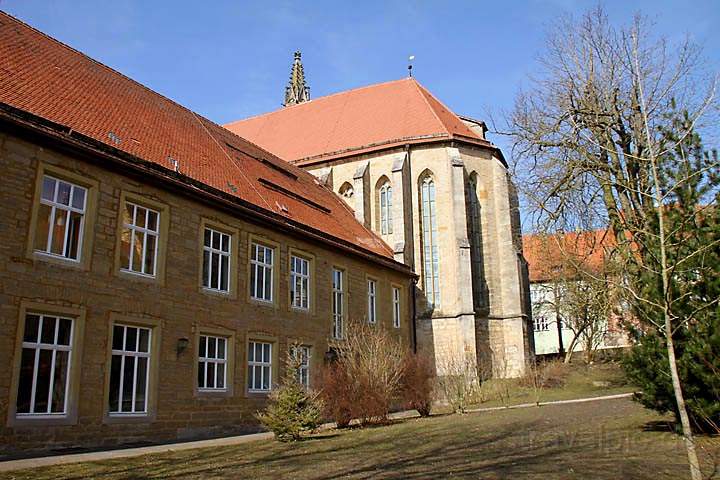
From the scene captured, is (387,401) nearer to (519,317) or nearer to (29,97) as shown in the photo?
(29,97)

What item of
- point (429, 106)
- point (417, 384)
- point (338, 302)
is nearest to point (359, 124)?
point (429, 106)

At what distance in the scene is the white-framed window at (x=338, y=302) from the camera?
2048 centimetres

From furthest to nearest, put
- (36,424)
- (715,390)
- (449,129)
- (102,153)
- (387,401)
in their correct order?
(449,129)
(387,401)
(102,153)
(36,424)
(715,390)

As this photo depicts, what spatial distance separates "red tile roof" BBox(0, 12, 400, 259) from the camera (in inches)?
547

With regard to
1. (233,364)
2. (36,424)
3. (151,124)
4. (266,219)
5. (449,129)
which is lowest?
(36,424)

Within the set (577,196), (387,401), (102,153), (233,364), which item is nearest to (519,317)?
(577,196)

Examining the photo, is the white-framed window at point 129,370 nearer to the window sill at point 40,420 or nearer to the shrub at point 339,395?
the window sill at point 40,420

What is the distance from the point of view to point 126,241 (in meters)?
13.5

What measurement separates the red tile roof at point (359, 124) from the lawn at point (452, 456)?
19647 mm

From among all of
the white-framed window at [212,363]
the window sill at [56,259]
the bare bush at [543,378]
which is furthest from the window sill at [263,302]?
the bare bush at [543,378]

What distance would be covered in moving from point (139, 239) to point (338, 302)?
8.44 m

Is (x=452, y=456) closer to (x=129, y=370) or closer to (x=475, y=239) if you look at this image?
(x=129, y=370)

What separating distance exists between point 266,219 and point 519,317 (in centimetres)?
1597

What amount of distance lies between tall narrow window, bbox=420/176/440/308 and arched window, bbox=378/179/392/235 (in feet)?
5.28
